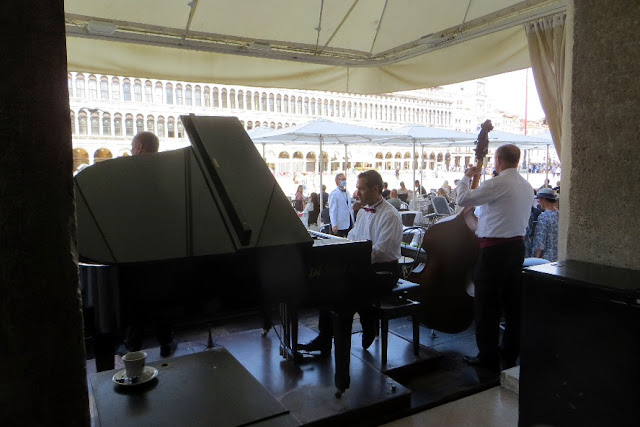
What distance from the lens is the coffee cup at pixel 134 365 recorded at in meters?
1.81

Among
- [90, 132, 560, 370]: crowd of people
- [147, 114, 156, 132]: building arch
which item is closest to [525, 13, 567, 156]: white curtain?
[90, 132, 560, 370]: crowd of people

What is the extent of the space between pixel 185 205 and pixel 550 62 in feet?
10.0

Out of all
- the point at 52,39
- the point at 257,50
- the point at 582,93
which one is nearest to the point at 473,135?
the point at 257,50

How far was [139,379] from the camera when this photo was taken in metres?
1.84

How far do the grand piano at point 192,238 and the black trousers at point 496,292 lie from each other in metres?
1.56

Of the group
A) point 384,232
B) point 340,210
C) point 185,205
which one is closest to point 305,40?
point 384,232

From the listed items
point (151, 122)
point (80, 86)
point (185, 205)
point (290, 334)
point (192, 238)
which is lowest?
point (290, 334)

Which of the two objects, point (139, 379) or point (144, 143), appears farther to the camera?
point (144, 143)

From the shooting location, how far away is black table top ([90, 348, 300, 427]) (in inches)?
60.7

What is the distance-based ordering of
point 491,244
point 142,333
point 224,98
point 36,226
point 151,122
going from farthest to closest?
point 224,98 → point 151,122 → point 491,244 → point 142,333 → point 36,226

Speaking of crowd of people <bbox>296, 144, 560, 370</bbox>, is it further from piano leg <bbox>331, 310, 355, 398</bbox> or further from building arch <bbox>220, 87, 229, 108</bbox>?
building arch <bbox>220, 87, 229, 108</bbox>

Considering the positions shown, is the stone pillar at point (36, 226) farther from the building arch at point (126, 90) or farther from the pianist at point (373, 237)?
the building arch at point (126, 90)

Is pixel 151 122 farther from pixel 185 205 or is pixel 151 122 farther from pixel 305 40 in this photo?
pixel 185 205

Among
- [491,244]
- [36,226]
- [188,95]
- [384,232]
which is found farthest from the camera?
[188,95]
